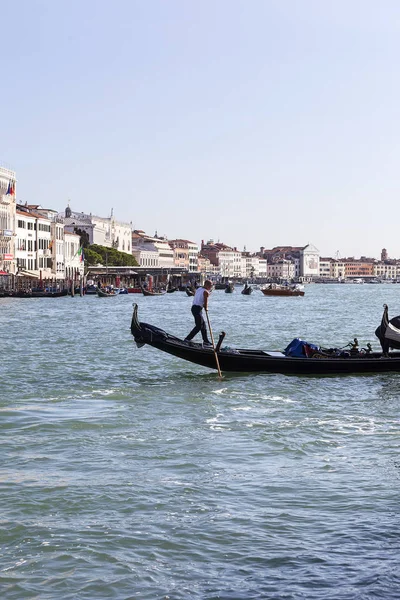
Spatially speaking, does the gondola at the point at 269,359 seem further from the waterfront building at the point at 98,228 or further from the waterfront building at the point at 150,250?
the waterfront building at the point at 150,250

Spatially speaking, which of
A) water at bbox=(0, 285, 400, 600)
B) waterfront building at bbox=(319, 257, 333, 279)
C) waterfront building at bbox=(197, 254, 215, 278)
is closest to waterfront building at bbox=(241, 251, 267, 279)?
waterfront building at bbox=(197, 254, 215, 278)

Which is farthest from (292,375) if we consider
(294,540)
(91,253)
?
(91,253)

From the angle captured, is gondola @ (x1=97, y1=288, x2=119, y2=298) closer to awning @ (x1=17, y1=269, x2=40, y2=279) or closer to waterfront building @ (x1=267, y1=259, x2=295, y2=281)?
awning @ (x1=17, y1=269, x2=40, y2=279)

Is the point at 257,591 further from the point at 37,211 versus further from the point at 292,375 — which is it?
the point at 37,211

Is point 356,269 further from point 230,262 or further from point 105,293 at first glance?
point 105,293

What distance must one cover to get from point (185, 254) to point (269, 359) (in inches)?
5095

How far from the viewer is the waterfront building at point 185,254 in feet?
454

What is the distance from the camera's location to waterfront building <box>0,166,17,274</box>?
59312 mm

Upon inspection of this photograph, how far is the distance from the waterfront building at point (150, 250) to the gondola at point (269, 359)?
10718cm

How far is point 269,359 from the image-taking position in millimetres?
12195

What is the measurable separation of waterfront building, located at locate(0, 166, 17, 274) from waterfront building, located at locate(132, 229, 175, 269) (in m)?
58.3

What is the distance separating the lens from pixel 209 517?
5762mm

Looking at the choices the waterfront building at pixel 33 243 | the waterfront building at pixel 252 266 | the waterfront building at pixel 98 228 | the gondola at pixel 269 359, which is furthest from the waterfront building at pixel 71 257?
the waterfront building at pixel 252 266

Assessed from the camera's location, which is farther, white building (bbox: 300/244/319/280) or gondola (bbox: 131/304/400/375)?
white building (bbox: 300/244/319/280)
